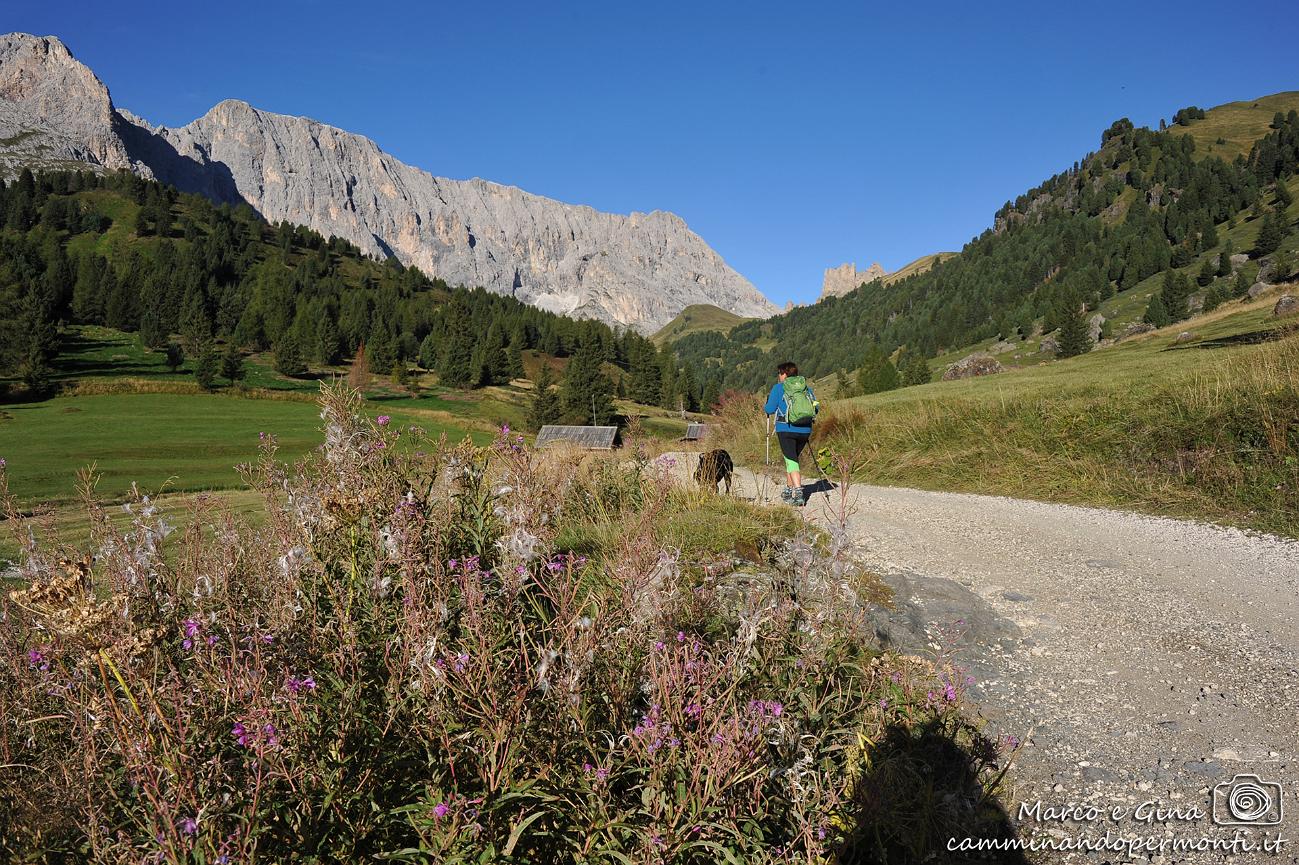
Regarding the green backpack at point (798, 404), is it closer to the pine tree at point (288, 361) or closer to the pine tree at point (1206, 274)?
the pine tree at point (288, 361)

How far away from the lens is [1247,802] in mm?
3029

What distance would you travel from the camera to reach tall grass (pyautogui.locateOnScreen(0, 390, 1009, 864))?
1836 millimetres


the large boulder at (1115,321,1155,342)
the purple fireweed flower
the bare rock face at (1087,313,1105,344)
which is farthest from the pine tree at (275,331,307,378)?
the bare rock face at (1087,313,1105,344)

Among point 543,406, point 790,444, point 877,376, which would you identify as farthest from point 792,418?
point 877,376

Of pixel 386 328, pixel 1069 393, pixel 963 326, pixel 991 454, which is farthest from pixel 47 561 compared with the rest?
pixel 963 326

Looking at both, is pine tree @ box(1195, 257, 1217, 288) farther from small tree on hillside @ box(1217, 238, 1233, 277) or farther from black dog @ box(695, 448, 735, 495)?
black dog @ box(695, 448, 735, 495)

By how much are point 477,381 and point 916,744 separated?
4117 inches

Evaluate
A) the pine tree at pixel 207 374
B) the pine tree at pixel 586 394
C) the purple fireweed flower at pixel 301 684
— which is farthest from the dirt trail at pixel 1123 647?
the pine tree at pixel 207 374

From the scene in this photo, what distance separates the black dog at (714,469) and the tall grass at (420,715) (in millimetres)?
5984

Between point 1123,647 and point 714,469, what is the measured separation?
5817 millimetres

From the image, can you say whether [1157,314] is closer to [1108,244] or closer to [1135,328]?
[1135,328]

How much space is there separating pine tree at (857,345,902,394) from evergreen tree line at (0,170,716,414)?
2791 centimetres

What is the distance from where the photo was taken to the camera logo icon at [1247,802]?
9.64ft

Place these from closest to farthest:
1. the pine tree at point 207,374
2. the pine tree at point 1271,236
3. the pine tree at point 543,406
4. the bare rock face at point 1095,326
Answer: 1. the pine tree at point 207,374
2. the pine tree at point 543,406
3. the bare rock face at point 1095,326
4. the pine tree at point 1271,236
